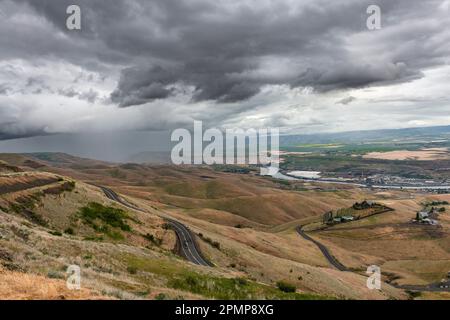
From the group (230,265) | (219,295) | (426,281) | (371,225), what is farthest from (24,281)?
(371,225)

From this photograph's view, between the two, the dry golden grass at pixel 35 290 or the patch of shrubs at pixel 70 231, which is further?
the patch of shrubs at pixel 70 231

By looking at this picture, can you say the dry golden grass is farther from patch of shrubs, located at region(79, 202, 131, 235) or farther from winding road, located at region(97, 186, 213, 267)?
patch of shrubs, located at region(79, 202, 131, 235)

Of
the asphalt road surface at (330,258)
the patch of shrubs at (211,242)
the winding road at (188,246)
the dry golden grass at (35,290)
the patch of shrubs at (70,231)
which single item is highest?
the dry golden grass at (35,290)

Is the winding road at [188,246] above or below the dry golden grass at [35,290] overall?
below

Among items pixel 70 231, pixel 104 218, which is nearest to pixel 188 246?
pixel 104 218

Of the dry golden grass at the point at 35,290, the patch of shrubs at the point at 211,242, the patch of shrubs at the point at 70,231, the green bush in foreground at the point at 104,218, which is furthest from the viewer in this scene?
the patch of shrubs at the point at 211,242

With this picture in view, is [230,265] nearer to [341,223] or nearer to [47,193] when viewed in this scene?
[47,193]

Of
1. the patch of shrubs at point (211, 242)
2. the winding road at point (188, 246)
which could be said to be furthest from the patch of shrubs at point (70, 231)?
the patch of shrubs at point (211, 242)

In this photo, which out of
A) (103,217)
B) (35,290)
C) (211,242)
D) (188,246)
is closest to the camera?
(35,290)

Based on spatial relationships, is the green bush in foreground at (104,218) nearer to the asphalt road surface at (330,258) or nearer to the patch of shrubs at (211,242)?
the patch of shrubs at (211,242)

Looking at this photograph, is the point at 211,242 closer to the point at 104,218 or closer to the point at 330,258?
the point at 104,218

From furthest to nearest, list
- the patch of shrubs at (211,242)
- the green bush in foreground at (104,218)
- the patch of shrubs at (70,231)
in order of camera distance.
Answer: the patch of shrubs at (211,242)
the green bush in foreground at (104,218)
the patch of shrubs at (70,231)
